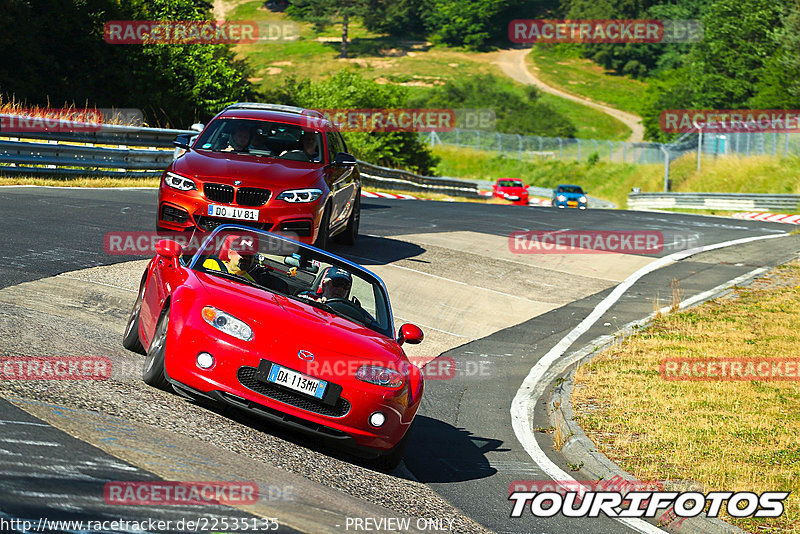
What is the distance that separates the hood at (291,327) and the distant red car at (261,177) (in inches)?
186

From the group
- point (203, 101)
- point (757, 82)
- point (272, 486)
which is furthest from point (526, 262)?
point (757, 82)

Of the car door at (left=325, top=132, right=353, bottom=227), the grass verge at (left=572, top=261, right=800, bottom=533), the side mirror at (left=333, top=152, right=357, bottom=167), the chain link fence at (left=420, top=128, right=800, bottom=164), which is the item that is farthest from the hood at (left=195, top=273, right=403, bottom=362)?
the chain link fence at (left=420, top=128, right=800, bottom=164)

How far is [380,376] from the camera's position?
284 inches

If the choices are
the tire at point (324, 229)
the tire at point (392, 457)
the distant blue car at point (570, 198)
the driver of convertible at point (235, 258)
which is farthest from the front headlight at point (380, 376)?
the distant blue car at point (570, 198)

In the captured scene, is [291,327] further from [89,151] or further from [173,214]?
[89,151]

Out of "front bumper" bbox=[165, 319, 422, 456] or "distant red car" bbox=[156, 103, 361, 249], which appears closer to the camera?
"front bumper" bbox=[165, 319, 422, 456]

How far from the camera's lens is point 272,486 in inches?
233

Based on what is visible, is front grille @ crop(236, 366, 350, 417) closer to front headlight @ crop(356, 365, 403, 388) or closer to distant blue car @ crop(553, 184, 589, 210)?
front headlight @ crop(356, 365, 403, 388)

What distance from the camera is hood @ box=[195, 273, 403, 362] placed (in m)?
6.95

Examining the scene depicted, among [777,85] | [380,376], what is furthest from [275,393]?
[777,85]

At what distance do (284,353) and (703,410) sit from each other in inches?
196

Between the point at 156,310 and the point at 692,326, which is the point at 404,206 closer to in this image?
the point at 692,326

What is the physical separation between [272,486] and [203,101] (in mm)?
32603

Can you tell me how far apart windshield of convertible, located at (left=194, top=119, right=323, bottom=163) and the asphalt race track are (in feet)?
6.49
